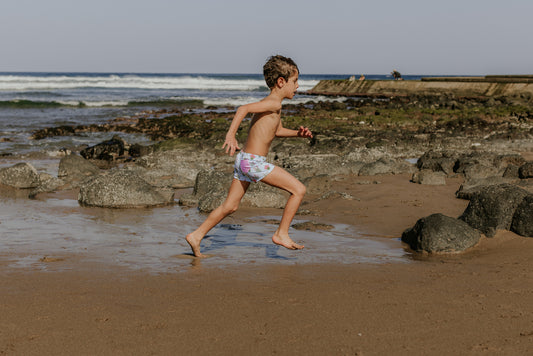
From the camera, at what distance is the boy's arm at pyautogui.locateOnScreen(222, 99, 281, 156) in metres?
4.16

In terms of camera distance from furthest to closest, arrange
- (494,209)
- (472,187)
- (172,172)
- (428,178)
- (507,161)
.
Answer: (507,161) → (172,172) → (428,178) → (472,187) → (494,209)

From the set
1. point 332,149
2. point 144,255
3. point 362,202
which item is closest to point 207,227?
point 144,255

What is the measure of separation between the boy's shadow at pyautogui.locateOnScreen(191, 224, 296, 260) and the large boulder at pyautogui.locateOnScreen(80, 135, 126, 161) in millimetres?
8747

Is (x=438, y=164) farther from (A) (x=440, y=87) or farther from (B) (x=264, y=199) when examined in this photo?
(A) (x=440, y=87)

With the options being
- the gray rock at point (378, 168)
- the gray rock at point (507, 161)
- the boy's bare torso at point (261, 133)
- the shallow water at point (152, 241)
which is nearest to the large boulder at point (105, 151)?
the shallow water at point (152, 241)

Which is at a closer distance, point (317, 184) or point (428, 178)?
point (317, 184)

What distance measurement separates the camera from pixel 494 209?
522cm

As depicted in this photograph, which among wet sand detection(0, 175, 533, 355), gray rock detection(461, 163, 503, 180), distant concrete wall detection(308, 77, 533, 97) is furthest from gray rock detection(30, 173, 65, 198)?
distant concrete wall detection(308, 77, 533, 97)

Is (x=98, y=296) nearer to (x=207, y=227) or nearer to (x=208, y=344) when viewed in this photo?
(x=208, y=344)

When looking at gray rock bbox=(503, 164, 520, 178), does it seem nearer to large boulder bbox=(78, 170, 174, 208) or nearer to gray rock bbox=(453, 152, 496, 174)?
gray rock bbox=(453, 152, 496, 174)

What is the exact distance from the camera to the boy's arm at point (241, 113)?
416cm

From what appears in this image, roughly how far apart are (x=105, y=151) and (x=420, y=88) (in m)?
34.5

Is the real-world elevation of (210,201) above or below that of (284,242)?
below

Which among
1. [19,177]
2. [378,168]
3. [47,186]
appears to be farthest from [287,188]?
[19,177]
